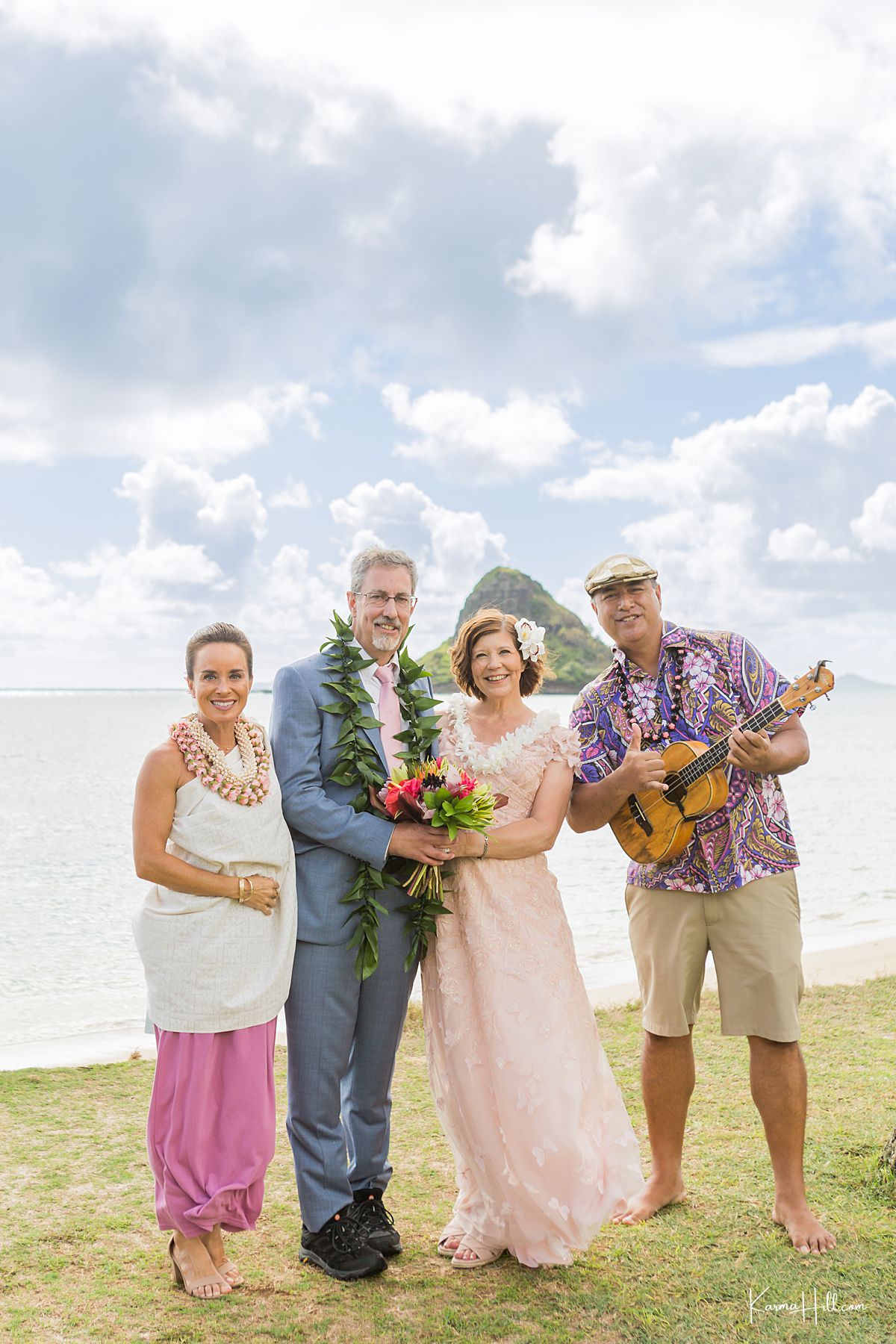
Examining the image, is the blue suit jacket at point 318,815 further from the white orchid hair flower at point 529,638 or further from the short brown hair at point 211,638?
the white orchid hair flower at point 529,638

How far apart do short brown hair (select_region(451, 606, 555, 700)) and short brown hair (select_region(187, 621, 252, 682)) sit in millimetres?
820

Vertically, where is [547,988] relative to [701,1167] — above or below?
above

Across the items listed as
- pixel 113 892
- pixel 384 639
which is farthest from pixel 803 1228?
pixel 113 892

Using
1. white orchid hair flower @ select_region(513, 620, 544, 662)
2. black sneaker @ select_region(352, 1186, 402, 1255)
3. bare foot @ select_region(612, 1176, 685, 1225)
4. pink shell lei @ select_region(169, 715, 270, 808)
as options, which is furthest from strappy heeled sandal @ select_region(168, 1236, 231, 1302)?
white orchid hair flower @ select_region(513, 620, 544, 662)

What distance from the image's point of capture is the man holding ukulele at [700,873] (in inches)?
153

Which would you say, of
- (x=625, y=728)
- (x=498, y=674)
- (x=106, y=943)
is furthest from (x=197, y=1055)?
(x=106, y=943)

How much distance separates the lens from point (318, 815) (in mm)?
3588

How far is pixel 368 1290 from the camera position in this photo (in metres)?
3.51

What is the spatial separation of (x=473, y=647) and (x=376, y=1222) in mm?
2214

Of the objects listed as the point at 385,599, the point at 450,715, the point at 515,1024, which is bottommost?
the point at 515,1024

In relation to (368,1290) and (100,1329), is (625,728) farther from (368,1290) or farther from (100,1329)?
(100,1329)

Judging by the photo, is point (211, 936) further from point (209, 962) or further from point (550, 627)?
point (550, 627)

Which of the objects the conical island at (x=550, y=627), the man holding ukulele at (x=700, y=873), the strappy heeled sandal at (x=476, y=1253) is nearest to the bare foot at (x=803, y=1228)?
the man holding ukulele at (x=700, y=873)

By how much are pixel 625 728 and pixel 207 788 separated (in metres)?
1.72
